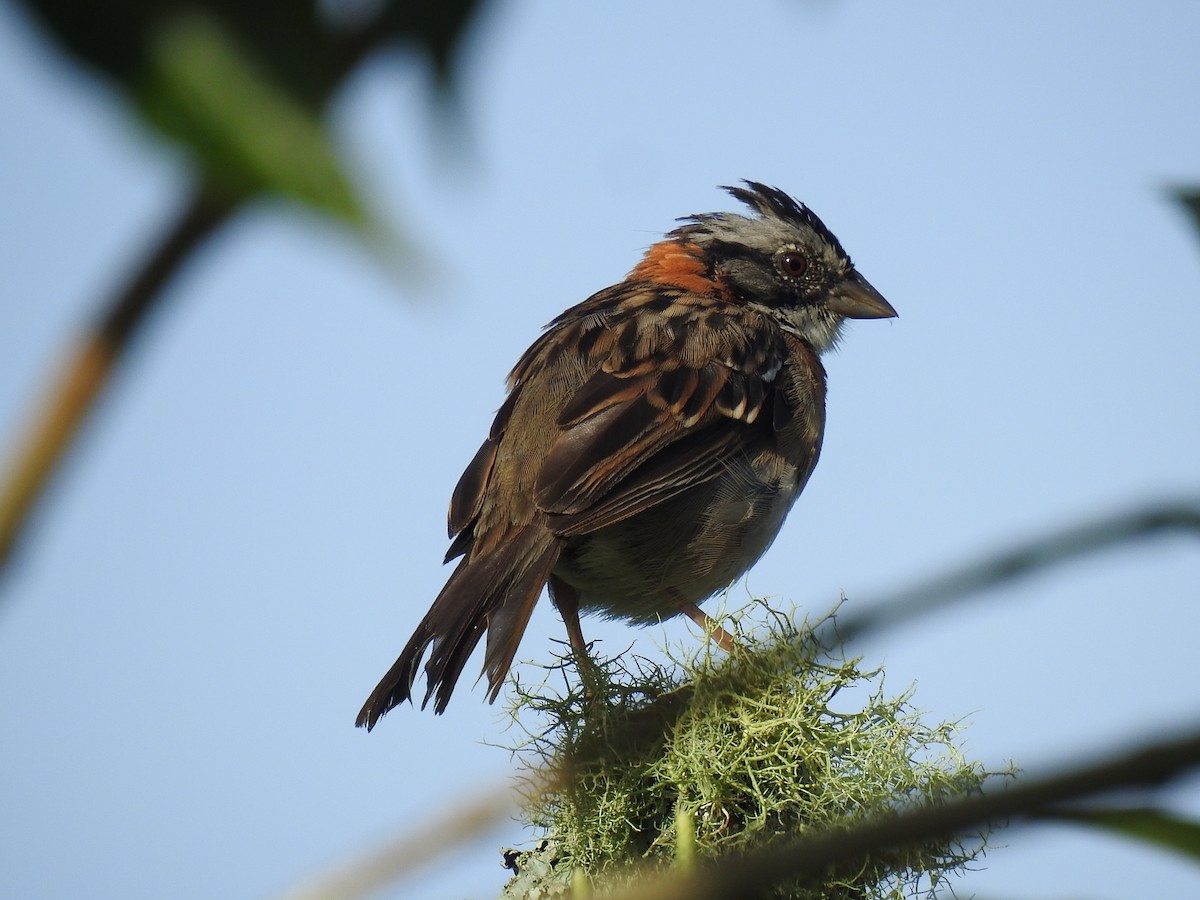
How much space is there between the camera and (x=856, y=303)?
262 inches

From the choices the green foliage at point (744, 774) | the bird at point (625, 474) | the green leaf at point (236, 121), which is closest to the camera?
the green leaf at point (236, 121)

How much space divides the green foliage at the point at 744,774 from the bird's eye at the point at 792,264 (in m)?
3.28

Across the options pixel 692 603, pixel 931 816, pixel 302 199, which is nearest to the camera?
pixel 302 199

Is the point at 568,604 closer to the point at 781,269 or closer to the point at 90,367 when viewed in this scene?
the point at 781,269

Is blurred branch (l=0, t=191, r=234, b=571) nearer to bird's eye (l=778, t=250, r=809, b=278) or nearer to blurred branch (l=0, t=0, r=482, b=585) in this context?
blurred branch (l=0, t=0, r=482, b=585)

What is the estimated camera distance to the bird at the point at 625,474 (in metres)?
4.50

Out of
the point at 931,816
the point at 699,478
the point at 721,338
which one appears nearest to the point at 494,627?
the point at 699,478

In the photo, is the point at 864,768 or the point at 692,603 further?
the point at 692,603

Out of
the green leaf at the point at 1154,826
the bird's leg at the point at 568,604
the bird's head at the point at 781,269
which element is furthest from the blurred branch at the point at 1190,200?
the bird's head at the point at 781,269

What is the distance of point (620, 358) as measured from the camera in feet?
17.9

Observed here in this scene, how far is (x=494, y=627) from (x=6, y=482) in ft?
12.8

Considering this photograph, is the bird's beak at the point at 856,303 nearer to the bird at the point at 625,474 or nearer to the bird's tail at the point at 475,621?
the bird at the point at 625,474

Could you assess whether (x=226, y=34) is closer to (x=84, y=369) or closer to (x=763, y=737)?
(x=84, y=369)

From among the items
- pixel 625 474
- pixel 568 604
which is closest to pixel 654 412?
pixel 625 474
